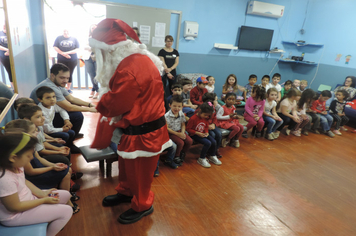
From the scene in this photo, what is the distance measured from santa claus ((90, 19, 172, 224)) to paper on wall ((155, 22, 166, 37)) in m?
3.43

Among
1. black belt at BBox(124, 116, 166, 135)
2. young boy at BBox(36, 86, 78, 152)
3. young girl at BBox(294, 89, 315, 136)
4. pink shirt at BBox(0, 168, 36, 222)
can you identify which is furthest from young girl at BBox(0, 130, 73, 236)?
young girl at BBox(294, 89, 315, 136)

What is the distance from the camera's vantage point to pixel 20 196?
1.26m

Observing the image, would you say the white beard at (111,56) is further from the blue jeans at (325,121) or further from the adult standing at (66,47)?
the blue jeans at (325,121)

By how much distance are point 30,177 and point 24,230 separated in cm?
47

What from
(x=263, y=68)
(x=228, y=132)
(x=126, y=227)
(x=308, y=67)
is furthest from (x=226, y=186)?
(x=308, y=67)

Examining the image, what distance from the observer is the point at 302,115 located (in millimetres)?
4184

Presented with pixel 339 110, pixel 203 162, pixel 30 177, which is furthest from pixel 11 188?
pixel 339 110

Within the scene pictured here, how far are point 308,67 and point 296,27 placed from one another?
1219 millimetres

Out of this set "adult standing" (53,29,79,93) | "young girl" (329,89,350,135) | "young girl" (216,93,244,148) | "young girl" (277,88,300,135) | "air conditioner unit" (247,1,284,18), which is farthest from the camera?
"air conditioner unit" (247,1,284,18)

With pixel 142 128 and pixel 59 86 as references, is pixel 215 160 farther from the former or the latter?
pixel 59 86

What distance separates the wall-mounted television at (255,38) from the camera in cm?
567

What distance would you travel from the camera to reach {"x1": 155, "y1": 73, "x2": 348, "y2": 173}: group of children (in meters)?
2.75

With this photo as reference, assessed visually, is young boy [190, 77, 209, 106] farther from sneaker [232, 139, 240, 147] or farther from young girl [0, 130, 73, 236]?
young girl [0, 130, 73, 236]

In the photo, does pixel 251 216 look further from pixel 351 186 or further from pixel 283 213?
pixel 351 186
